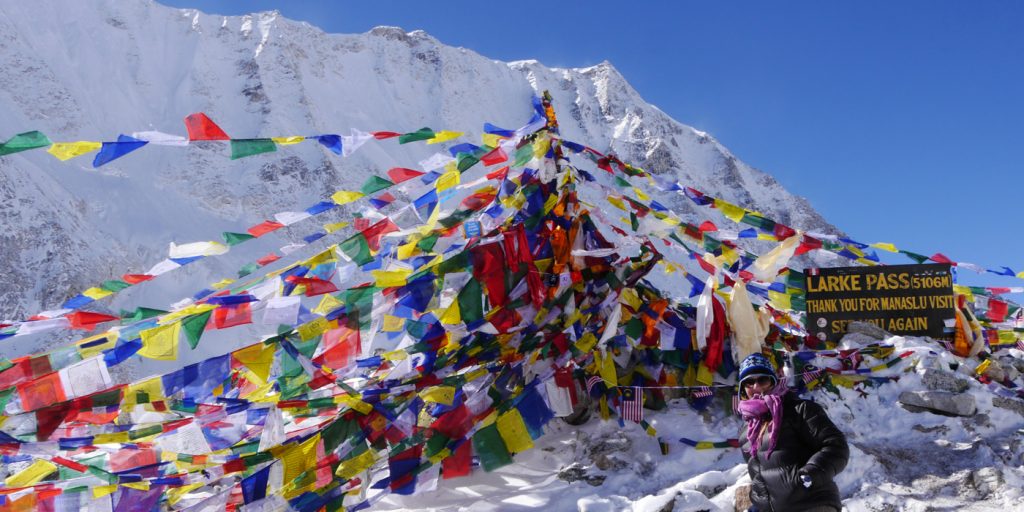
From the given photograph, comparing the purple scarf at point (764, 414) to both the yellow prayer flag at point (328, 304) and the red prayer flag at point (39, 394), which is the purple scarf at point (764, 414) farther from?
the red prayer flag at point (39, 394)

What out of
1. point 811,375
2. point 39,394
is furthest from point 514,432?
point 39,394

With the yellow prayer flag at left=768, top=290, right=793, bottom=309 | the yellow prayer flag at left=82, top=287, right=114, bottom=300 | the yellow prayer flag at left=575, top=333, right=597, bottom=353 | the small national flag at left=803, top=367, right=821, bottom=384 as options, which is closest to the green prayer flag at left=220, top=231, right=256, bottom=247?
the yellow prayer flag at left=82, top=287, right=114, bottom=300

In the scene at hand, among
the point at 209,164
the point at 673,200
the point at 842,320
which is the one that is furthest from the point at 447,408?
the point at 673,200

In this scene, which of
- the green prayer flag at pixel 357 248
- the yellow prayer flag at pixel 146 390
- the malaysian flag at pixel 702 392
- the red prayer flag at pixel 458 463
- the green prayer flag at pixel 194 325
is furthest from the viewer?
the malaysian flag at pixel 702 392

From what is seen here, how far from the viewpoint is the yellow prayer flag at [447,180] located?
680 cm

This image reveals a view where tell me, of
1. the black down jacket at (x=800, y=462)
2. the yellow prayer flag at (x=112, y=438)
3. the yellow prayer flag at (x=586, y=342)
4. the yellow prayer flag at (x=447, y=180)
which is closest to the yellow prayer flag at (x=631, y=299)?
the yellow prayer flag at (x=586, y=342)

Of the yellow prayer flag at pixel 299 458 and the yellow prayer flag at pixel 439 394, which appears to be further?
the yellow prayer flag at pixel 439 394

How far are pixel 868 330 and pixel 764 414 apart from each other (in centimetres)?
528

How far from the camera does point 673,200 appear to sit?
126 meters

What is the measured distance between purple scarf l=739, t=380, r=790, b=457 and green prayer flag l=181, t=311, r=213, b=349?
12.2 feet

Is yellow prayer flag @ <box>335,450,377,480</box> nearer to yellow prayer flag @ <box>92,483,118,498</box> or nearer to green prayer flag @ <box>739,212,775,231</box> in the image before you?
yellow prayer flag @ <box>92,483,118,498</box>

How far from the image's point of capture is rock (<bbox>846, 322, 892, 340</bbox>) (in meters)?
7.91

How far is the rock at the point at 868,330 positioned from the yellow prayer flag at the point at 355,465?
562 centimetres

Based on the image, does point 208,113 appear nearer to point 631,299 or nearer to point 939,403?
point 631,299
